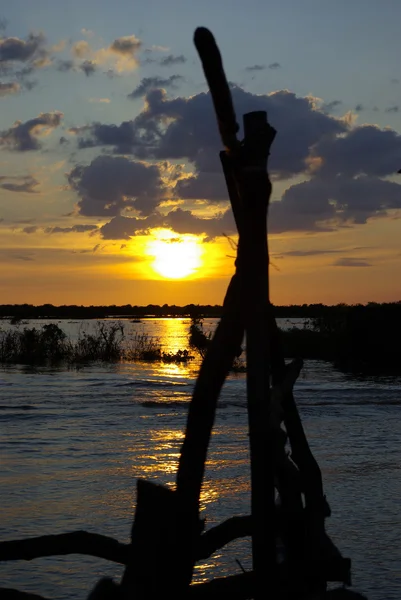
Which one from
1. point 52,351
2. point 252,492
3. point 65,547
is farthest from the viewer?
point 52,351

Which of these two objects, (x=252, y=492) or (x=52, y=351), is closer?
(x=252, y=492)

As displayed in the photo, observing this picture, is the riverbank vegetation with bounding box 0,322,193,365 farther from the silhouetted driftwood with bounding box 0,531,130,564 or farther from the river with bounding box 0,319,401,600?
the silhouetted driftwood with bounding box 0,531,130,564

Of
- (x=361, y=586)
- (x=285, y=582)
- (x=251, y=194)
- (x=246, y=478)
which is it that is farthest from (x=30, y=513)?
(x=251, y=194)

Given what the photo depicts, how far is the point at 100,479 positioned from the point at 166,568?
910 cm

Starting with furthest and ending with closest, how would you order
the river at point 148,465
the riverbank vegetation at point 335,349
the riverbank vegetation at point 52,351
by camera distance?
1. the riverbank vegetation at point 52,351
2. the riverbank vegetation at point 335,349
3. the river at point 148,465

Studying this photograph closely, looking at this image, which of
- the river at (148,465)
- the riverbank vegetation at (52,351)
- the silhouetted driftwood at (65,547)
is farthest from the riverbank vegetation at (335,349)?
the silhouetted driftwood at (65,547)

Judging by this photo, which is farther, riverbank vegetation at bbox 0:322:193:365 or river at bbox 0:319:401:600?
riverbank vegetation at bbox 0:322:193:365

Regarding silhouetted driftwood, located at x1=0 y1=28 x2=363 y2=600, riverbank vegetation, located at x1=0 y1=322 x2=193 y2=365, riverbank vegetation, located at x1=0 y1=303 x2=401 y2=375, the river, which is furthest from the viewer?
riverbank vegetation, located at x1=0 y1=322 x2=193 y2=365

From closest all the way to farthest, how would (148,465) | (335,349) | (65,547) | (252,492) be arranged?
(252,492) < (65,547) < (148,465) < (335,349)

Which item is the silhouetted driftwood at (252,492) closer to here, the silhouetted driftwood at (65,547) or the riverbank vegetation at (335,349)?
the silhouetted driftwood at (65,547)

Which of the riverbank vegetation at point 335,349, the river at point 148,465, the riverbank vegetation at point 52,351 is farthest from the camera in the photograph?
the riverbank vegetation at point 52,351

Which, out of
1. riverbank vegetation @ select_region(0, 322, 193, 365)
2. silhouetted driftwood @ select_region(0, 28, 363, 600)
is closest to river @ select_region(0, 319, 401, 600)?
silhouetted driftwood @ select_region(0, 28, 363, 600)

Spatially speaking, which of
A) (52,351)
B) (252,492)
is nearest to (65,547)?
(252,492)

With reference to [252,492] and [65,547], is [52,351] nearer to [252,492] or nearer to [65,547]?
[65,547]
